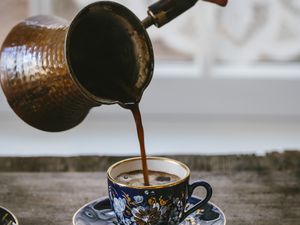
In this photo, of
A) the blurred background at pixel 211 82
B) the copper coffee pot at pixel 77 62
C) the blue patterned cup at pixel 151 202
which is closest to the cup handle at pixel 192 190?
the blue patterned cup at pixel 151 202

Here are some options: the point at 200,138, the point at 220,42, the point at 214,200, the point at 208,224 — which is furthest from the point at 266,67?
the point at 208,224

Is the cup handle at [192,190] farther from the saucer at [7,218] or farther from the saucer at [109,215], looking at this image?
the saucer at [7,218]

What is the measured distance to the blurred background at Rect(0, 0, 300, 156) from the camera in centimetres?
172

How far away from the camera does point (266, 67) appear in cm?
177

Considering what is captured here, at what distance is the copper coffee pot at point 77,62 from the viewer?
79 centimetres

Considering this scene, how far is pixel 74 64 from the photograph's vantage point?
86 centimetres

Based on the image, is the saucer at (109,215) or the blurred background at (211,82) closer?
the saucer at (109,215)

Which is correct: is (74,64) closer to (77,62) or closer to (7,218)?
(77,62)

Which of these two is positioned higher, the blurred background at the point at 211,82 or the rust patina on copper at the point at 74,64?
the rust patina on copper at the point at 74,64

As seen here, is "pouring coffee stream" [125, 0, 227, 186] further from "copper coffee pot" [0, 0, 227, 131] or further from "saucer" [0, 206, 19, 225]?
"saucer" [0, 206, 19, 225]

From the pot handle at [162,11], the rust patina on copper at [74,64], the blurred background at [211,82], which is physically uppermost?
the pot handle at [162,11]

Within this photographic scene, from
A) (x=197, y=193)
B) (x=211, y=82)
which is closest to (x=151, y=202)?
(x=197, y=193)

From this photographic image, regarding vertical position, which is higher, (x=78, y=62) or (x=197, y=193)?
(x=78, y=62)

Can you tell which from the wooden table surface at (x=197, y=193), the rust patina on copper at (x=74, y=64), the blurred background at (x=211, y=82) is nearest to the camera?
the rust patina on copper at (x=74, y=64)
